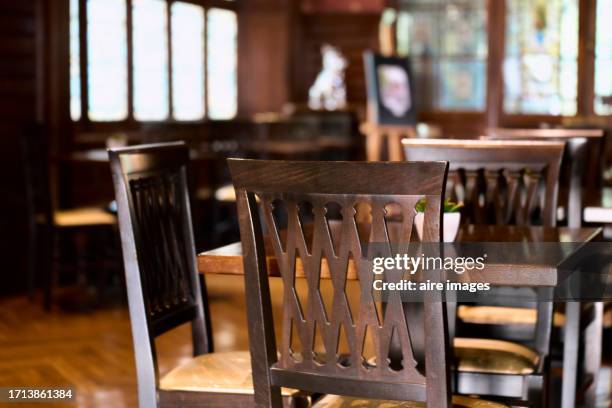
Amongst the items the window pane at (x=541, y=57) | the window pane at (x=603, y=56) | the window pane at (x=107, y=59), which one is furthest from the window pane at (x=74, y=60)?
the window pane at (x=603, y=56)

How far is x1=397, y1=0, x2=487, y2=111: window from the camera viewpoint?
954 centimetres

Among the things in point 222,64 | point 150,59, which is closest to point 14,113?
point 150,59

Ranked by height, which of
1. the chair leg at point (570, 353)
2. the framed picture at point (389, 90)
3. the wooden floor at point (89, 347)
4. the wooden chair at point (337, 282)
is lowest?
the wooden floor at point (89, 347)

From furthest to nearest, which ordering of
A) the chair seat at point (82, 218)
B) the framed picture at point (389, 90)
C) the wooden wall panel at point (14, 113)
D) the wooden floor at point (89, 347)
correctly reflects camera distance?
the framed picture at point (389, 90), the wooden wall panel at point (14, 113), the chair seat at point (82, 218), the wooden floor at point (89, 347)

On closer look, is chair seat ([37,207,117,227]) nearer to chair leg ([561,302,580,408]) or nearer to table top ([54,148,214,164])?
table top ([54,148,214,164])

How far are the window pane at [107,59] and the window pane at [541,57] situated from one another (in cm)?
344

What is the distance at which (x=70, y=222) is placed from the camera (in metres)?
6.32

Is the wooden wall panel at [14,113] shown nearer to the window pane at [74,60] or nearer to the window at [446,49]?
the window pane at [74,60]

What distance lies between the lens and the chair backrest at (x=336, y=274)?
2021 mm

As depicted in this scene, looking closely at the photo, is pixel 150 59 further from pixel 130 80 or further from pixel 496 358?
pixel 496 358

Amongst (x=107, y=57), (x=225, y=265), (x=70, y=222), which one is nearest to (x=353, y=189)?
(x=225, y=265)

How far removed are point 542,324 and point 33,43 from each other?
4774 mm

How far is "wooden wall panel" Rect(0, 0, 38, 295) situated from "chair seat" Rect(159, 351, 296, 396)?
426 centimetres

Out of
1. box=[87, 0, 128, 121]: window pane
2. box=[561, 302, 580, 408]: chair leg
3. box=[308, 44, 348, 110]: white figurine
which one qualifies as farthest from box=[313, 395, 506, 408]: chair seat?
box=[308, 44, 348, 110]: white figurine
